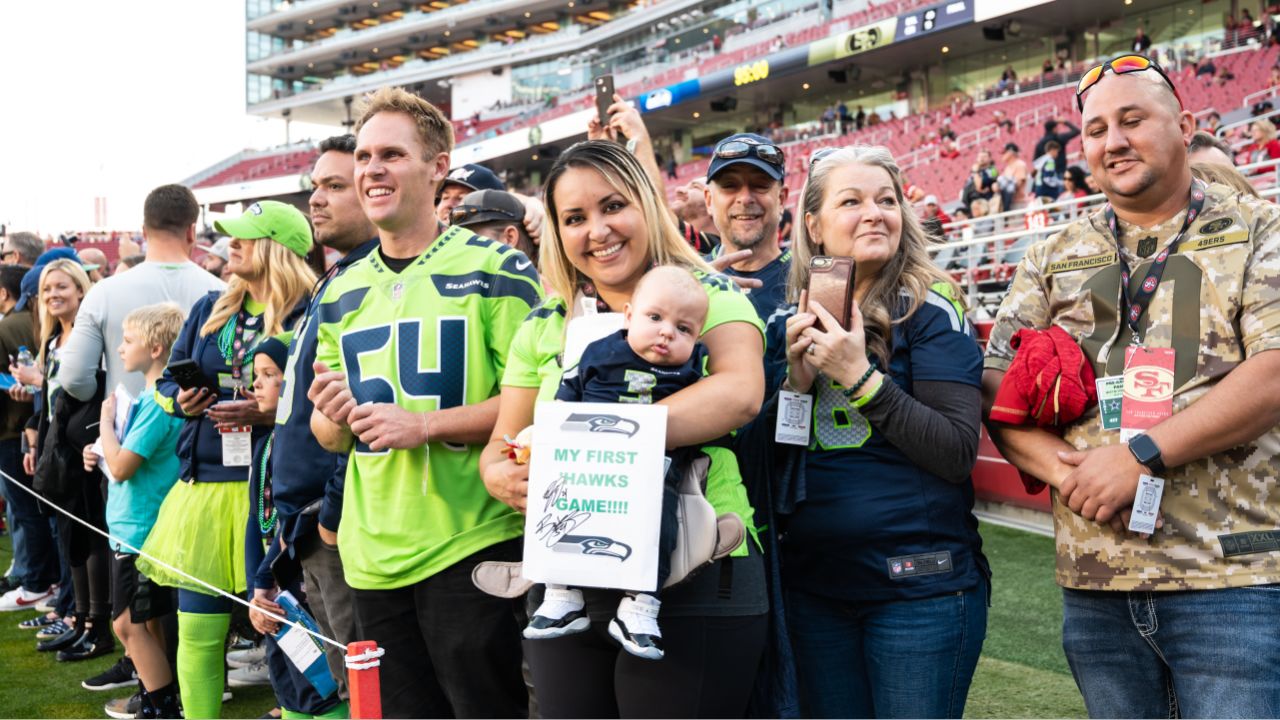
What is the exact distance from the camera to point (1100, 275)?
215 centimetres

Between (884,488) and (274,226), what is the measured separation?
239 cm

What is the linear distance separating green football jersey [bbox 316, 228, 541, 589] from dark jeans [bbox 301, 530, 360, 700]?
0.26 m

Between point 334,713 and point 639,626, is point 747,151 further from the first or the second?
point 334,713

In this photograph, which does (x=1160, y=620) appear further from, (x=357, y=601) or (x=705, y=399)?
(x=357, y=601)

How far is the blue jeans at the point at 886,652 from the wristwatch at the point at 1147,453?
0.48m

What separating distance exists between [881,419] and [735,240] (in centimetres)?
105

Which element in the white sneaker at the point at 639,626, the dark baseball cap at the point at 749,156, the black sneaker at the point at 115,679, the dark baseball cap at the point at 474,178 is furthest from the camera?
the black sneaker at the point at 115,679

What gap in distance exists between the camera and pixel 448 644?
2393 mm

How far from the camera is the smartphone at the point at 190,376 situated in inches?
140

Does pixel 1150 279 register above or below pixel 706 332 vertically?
above

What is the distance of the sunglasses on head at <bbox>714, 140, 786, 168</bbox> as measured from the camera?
9.60 ft

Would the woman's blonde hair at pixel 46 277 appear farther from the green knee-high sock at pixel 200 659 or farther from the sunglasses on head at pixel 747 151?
the sunglasses on head at pixel 747 151

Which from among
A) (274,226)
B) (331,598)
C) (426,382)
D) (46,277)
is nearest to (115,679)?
(46,277)

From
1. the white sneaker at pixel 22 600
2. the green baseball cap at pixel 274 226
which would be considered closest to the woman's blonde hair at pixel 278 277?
the green baseball cap at pixel 274 226
